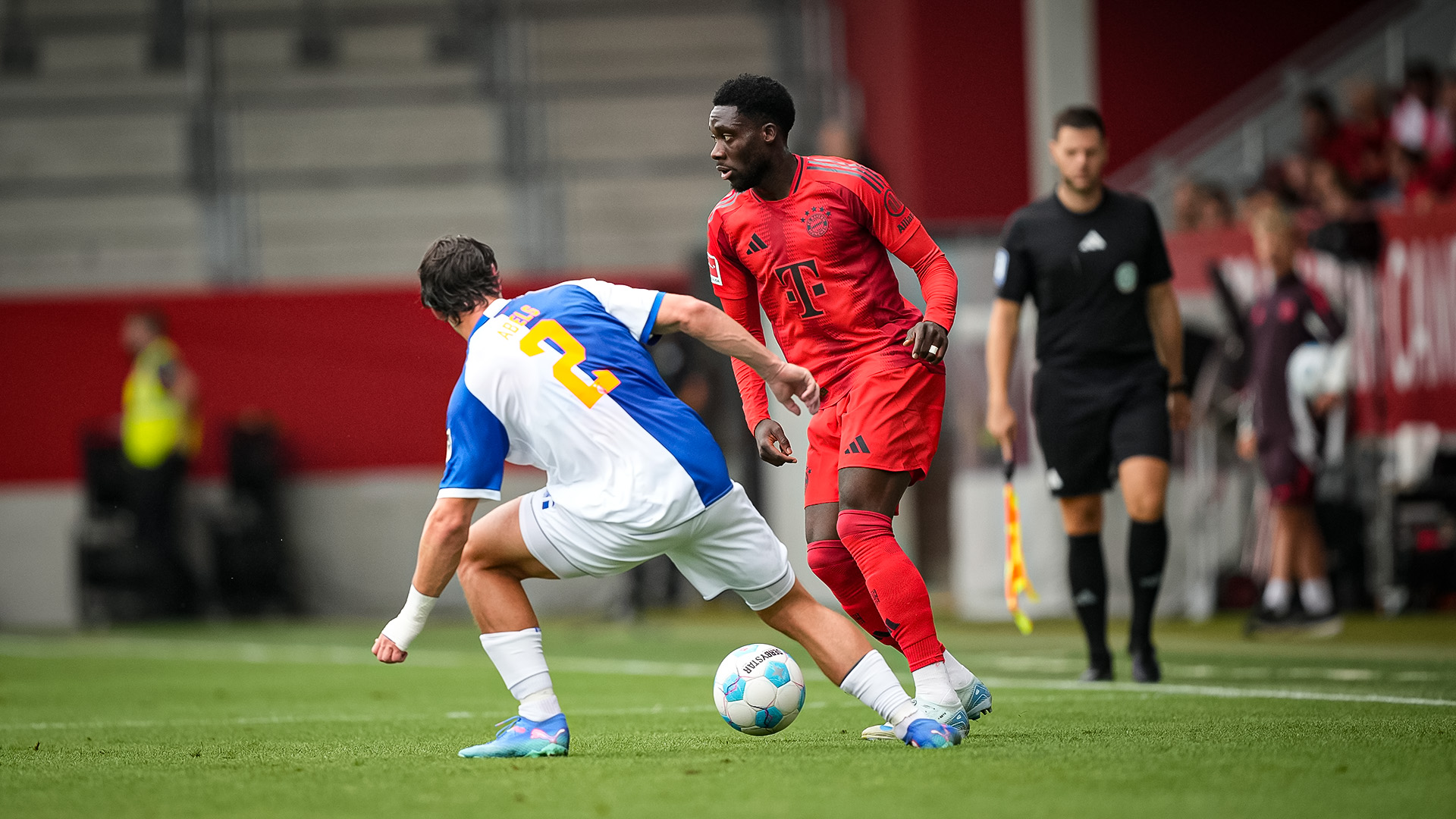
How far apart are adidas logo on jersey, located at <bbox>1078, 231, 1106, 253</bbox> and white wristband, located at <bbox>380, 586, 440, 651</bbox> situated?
3491 mm

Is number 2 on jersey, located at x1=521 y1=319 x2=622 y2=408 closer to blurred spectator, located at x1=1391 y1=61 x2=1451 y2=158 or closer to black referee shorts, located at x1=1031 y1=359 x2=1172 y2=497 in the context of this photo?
black referee shorts, located at x1=1031 y1=359 x2=1172 y2=497

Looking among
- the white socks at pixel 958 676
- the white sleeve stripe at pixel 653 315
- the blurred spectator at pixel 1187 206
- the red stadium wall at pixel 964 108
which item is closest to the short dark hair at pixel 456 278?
the white sleeve stripe at pixel 653 315

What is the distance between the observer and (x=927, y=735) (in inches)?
189

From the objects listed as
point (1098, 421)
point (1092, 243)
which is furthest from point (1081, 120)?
point (1098, 421)

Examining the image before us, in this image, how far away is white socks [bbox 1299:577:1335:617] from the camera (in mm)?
10336

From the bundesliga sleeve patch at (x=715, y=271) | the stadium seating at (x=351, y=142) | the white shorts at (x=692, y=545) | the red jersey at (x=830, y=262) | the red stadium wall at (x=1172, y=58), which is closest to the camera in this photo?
the white shorts at (x=692, y=545)

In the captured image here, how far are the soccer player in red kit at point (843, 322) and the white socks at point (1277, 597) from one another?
5419 millimetres

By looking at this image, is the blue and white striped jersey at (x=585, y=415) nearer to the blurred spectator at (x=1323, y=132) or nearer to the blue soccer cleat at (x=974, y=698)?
the blue soccer cleat at (x=974, y=698)

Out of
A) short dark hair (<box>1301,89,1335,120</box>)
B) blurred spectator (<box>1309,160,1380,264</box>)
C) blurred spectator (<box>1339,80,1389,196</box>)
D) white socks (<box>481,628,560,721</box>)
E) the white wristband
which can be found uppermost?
short dark hair (<box>1301,89,1335,120</box>)

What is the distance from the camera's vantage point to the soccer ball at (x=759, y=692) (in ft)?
16.9

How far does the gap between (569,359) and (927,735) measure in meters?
1.41

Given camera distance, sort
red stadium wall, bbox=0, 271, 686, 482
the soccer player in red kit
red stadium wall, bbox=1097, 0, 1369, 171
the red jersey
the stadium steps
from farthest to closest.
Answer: red stadium wall, bbox=1097, 0, 1369, 171
red stadium wall, bbox=0, 271, 686, 482
the stadium steps
the red jersey
the soccer player in red kit

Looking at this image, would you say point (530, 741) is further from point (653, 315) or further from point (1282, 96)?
point (1282, 96)

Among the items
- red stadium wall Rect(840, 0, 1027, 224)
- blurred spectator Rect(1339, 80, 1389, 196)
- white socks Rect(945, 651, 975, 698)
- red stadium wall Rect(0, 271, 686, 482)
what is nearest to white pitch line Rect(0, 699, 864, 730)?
white socks Rect(945, 651, 975, 698)
